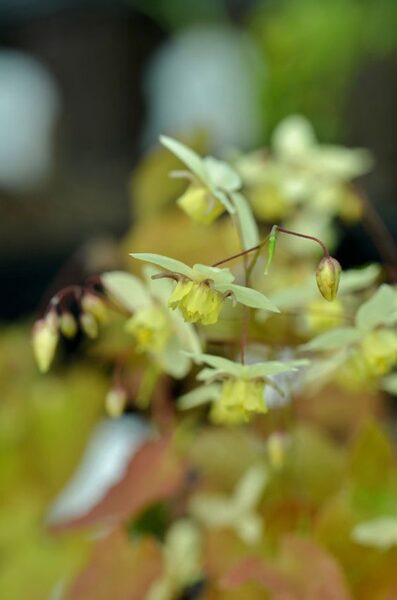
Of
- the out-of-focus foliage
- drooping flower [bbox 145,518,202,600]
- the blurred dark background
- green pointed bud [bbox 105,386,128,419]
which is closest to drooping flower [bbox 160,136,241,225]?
green pointed bud [bbox 105,386,128,419]

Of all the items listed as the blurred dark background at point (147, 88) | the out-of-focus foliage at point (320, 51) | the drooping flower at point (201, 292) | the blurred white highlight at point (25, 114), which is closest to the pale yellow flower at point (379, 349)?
the drooping flower at point (201, 292)

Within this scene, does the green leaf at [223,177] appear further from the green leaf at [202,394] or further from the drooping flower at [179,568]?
the drooping flower at [179,568]

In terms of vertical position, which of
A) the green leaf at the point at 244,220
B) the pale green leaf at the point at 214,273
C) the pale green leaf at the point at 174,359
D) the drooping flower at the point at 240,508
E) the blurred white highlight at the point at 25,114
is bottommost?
the blurred white highlight at the point at 25,114

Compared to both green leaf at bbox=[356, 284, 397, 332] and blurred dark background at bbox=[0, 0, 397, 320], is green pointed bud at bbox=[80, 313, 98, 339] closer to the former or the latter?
green leaf at bbox=[356, 284, 397, 332]

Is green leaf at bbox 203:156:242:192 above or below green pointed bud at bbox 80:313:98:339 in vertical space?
above

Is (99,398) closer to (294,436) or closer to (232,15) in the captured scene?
(294,436)

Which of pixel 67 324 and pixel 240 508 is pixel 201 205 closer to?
pixel 67 324

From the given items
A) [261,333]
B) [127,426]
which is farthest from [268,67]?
[261,333]
